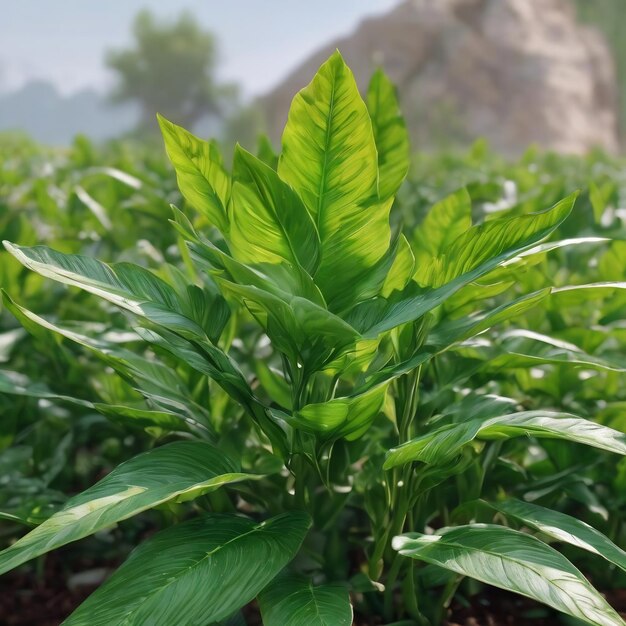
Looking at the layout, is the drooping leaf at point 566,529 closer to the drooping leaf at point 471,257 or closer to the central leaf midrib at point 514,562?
the central leaf midrib at point 514,562

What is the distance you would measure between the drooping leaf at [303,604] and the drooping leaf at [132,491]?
0.57 ft

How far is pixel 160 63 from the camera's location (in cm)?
5003

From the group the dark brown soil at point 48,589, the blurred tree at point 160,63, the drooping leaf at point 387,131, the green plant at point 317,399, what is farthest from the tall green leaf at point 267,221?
the blurred tree at point 160,63

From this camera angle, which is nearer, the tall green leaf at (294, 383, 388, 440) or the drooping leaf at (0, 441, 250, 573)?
the drooping leaf at (0, 441, 250, 573)

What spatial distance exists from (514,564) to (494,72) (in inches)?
963

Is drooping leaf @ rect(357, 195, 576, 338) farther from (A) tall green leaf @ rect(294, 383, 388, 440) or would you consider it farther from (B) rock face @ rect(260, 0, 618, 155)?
(B) rock face @ rect(260, 0, 618, 155)

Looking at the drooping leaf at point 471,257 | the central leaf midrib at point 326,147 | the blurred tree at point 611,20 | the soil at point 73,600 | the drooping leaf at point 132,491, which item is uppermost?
the blurred tree at point 611,20

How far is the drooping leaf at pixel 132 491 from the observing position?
34.3 inches

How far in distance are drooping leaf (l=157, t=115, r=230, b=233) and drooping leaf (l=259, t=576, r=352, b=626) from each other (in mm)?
509

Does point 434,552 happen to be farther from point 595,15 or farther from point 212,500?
point 595,15

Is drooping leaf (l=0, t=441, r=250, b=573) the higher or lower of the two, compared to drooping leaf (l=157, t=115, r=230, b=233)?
lower

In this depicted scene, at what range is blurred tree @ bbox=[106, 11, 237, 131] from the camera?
1955 inches

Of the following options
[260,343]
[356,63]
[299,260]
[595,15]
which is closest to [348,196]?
[299,260]

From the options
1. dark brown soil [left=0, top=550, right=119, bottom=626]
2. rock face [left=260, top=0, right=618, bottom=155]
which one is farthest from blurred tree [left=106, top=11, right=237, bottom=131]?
dark brown soil [left=0, top=550, right=119, bottom=626]
